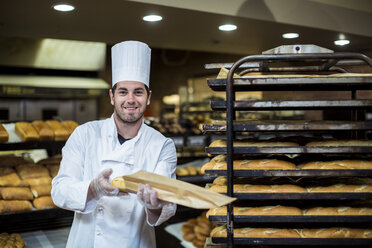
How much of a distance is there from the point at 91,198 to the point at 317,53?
1.09 metres

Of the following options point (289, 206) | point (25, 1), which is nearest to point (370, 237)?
point (289, 206)

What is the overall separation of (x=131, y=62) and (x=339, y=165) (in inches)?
42.9

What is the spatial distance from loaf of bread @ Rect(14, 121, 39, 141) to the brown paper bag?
69.9 inches

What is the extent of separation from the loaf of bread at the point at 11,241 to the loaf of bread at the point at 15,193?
0.88ft

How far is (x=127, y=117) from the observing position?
6.22 ft

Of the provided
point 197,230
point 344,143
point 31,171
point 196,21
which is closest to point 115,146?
point 344,143

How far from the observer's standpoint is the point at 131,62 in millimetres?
2033

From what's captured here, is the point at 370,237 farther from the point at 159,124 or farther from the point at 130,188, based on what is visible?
the point at 159,124

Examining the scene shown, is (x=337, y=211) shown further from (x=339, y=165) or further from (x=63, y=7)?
(x=63, y=7)

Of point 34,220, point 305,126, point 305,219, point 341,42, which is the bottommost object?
point 34,220

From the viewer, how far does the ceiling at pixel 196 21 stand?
315 cm

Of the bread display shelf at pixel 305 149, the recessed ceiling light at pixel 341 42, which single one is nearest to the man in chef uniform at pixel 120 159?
the bread display shelf at pixel 305 149

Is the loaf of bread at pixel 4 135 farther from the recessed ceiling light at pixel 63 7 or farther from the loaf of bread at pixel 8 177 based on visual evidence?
the recessed ceiling light at pixel 63 7

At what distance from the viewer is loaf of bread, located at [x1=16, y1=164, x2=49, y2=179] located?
120 inches
